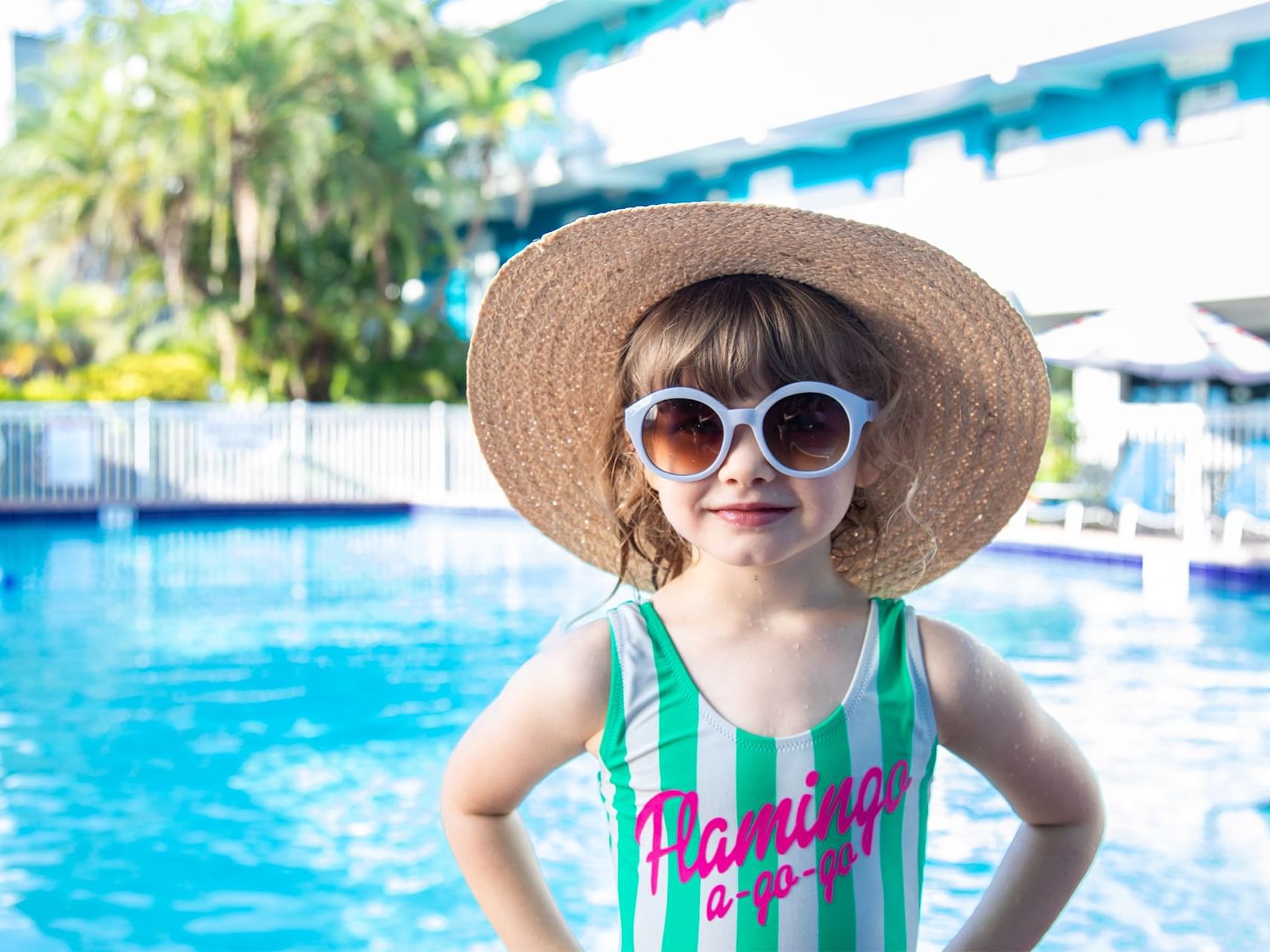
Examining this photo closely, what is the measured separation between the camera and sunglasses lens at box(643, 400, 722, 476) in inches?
55.6

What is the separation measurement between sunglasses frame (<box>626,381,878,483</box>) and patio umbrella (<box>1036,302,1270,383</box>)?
11602 mm

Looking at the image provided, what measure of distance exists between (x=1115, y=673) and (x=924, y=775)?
6590 millimetres

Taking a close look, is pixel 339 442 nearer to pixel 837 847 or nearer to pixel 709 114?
pixel 709 114

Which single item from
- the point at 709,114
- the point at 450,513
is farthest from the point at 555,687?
the point at 709,114

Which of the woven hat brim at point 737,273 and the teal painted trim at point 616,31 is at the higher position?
the teal painted trim at point 616,31

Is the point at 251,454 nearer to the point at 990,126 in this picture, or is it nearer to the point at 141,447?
the point at 141,447

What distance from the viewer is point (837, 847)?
1382 millimetres

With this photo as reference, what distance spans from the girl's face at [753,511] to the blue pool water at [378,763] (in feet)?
9.47

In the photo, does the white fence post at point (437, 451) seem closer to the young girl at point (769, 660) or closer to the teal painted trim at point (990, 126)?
the teal painted trim at point (990, 126)

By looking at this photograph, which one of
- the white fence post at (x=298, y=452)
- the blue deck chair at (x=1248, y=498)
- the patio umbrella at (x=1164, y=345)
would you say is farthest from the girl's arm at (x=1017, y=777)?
the white fence post at (x=298, y=452)

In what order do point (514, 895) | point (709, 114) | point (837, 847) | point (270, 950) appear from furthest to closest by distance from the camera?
point (709, 114) → point (270, 950) → point (514, 895) → point (837, 847)

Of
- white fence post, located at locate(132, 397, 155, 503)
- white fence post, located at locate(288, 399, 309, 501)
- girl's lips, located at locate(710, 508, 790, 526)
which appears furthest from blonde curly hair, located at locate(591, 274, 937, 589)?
white fence post, located at locate(288, 399, 309, 501)

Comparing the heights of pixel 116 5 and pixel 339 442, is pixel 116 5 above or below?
above

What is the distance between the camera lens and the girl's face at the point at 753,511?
1396 millimetres
